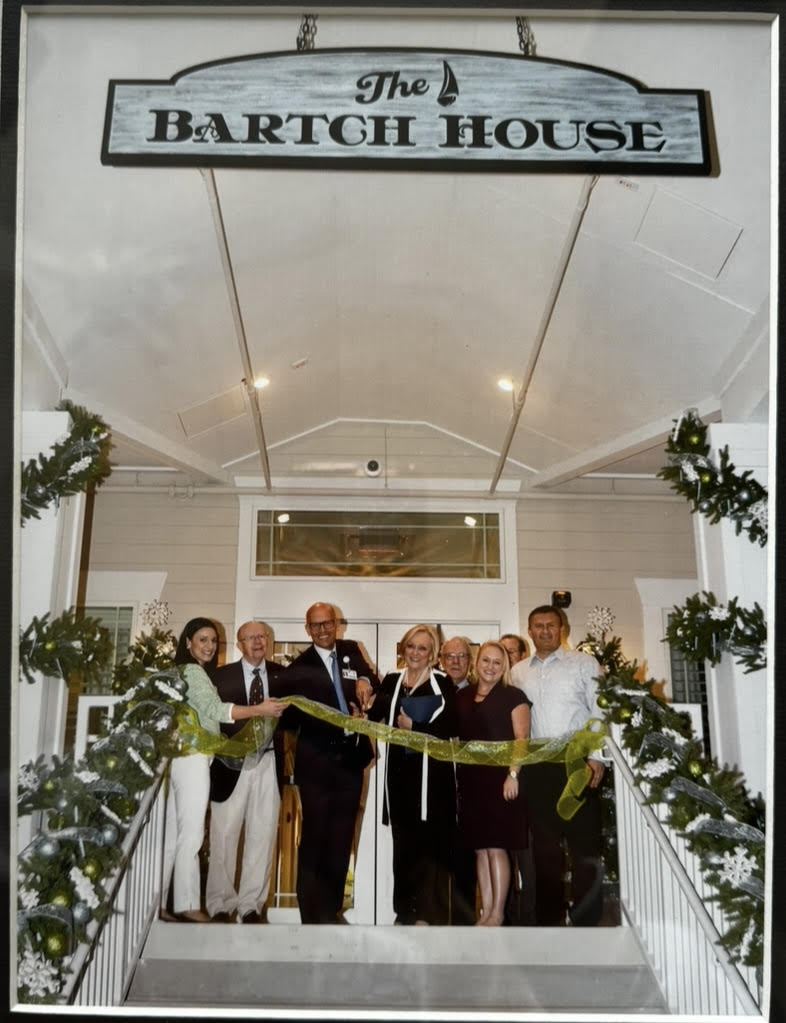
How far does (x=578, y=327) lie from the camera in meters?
1.58

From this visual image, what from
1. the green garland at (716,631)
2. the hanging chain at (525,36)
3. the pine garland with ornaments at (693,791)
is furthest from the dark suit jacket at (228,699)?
the hanging chain at (525,36)

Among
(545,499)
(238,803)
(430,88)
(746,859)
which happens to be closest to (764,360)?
(545,499)

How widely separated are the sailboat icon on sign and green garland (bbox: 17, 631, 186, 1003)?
105cm

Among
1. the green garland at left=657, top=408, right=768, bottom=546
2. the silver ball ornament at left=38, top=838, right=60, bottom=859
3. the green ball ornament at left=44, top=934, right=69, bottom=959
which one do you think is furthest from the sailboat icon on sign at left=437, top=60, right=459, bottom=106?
the green ball ornament at left=44, top=934, right=69, bottom=959

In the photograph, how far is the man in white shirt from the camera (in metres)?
1.53

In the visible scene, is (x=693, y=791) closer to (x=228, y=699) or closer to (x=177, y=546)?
(x=228, y=699)

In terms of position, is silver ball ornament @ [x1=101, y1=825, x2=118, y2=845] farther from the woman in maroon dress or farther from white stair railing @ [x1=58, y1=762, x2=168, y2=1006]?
the woman in maroon dress

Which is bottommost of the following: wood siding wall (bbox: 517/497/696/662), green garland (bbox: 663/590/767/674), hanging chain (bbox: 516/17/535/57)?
green garland (bbox: 663/590/767/674)

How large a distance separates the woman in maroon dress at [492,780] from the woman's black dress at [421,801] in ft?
0.09

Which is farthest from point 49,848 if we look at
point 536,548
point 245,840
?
point 536,548

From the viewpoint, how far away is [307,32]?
1.49m

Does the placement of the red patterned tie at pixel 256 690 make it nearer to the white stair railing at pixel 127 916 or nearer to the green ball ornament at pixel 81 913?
the white stair railing at pixel 127 916

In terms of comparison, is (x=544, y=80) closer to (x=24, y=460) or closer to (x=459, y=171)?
(x=459, y=171)

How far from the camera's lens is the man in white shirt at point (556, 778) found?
5.02 ft
